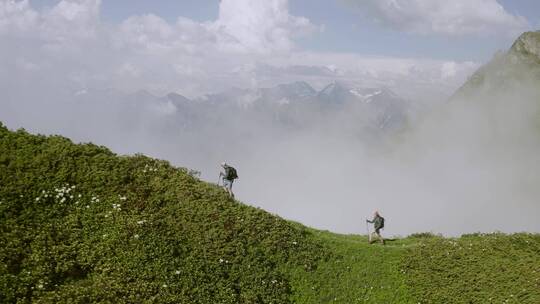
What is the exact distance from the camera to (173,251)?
23.3 m

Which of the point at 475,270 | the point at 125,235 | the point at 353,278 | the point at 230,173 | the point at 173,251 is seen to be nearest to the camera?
the point at 125,235

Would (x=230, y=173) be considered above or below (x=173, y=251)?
above

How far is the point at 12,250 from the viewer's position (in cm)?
2025

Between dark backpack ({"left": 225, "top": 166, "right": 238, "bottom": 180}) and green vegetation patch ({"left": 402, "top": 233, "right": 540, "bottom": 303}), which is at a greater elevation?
dark backpack ({"left": 225, "top": 166, "right": 238, "bottom": 180})

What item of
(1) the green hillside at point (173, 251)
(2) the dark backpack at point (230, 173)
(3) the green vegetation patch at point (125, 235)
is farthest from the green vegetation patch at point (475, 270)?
(2) the dark backpack at point (230, 173)

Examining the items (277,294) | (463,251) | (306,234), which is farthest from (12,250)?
(463,251)

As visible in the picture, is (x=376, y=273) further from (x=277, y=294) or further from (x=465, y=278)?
(x=277, y=294)

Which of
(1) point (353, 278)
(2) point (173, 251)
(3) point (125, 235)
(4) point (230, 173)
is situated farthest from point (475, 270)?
(3) point (125, 235)

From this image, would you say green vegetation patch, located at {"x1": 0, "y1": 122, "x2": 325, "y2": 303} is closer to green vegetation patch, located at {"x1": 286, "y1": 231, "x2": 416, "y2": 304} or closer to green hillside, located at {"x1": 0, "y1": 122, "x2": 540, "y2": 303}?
green hillside, located at {"x1": 0, "y1": 122, "x2": 540, "y2": 303}

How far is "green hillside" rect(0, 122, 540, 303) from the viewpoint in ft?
68.2

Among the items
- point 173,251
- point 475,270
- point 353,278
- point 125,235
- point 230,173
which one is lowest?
point 353,278

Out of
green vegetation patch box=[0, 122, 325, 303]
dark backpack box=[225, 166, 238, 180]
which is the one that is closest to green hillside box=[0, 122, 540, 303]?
green vegetation patch box=[0, 122, 325, 303]

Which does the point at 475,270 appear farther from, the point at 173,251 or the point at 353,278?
the point at 173,251

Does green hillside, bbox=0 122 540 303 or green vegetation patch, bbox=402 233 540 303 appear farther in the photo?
green vegetation patch, bbox=402 233 540 303
